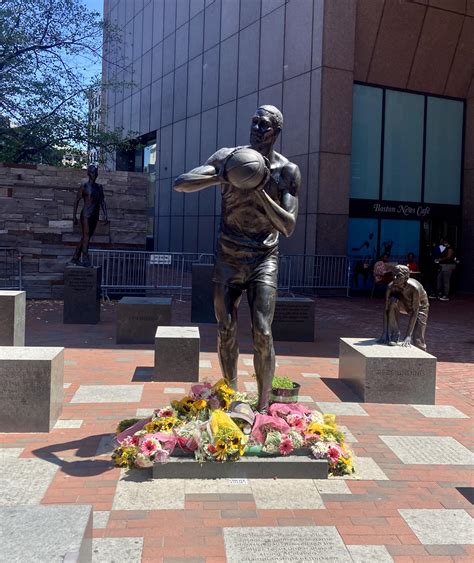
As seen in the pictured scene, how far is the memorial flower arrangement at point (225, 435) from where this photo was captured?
15.5 ft

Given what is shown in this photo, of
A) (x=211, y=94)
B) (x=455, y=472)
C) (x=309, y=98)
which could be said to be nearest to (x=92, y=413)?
(x=455, y=472)

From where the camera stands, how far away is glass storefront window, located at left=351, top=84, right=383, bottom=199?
21.4 metres

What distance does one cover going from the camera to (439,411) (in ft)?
22.7

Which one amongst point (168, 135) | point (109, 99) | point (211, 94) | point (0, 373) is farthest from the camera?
point (109, 99)

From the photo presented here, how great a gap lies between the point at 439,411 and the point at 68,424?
383 centimetres

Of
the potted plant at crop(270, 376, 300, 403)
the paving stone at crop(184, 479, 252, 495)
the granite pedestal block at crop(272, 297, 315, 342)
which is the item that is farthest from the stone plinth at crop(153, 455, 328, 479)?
the granite pedestal block at crop(272, 297, 315, 342)

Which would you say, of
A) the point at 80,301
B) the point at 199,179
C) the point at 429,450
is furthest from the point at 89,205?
the point at 429,450

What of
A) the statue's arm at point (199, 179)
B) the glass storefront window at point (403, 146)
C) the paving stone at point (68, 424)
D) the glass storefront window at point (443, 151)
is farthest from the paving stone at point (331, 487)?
the glass storefront window at point (443, 151)

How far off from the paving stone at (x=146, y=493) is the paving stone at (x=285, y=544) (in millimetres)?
560

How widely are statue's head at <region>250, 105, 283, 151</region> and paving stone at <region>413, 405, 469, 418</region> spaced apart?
342 cm

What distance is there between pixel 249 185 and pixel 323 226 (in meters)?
15.8

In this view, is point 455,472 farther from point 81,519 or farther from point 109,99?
point 109,99

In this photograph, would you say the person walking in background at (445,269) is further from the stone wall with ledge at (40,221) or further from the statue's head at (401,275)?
the statue's head at (401,275)

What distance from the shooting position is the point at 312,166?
2014cm
